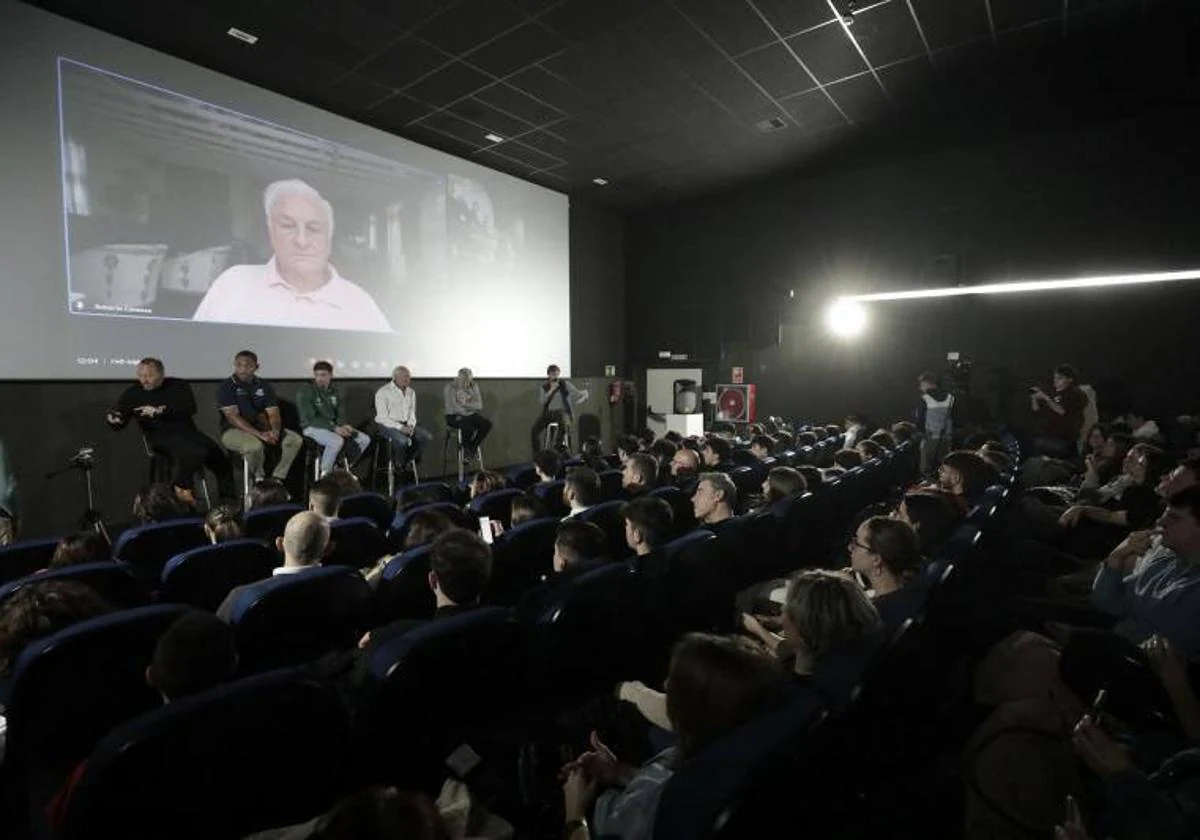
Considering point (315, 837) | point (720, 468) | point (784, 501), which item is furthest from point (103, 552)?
point (720, 468)

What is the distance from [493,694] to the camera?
1.52 meters

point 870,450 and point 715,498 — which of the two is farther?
point 870,450

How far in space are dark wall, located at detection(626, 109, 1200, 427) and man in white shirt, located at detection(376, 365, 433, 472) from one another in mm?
5751

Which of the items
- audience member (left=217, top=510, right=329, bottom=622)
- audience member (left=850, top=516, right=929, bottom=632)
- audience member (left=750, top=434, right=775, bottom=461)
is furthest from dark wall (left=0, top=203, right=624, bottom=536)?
audience member (left=850, top=516, right=929, bottom=632)

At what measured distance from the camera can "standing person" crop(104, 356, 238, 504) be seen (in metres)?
4.77

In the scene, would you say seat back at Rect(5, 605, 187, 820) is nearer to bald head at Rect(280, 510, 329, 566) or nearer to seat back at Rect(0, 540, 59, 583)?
bald head at Rect(280, 510, 329, 566)

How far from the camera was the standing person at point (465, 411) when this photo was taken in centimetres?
735

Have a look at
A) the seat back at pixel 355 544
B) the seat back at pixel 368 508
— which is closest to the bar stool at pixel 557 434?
the seat back at pixel 368 508

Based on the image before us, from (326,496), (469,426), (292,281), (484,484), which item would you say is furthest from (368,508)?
(292,281)

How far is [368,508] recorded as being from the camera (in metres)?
3.63

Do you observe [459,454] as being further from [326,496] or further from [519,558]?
[519,558]

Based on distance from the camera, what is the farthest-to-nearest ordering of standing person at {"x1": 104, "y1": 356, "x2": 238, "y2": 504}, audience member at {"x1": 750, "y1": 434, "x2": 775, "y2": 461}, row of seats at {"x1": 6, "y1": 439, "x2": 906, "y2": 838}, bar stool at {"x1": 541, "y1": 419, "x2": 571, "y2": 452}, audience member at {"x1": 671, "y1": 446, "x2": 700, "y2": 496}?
1. bar stool at {"x1": 541, "y1": 419, "x2": 571, "y2": 452}
2. audience member at {"x1": 750, "y1": 434, "x2": 775, "y2": 461}
3. audience member at {"x1": 671, "y1": 446, "x2": 700, "y2": 496}
4. standing person at {"x1": 104, "y1": 356, "x2": 238, "y2": 504}
5. row of seats at {"x1": 6, "y1": 439, "x2": 906, "y2": 838}

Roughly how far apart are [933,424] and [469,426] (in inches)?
229

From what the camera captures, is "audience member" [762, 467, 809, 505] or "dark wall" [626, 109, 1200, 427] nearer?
"audience member" [762, 467, 809, 505]
